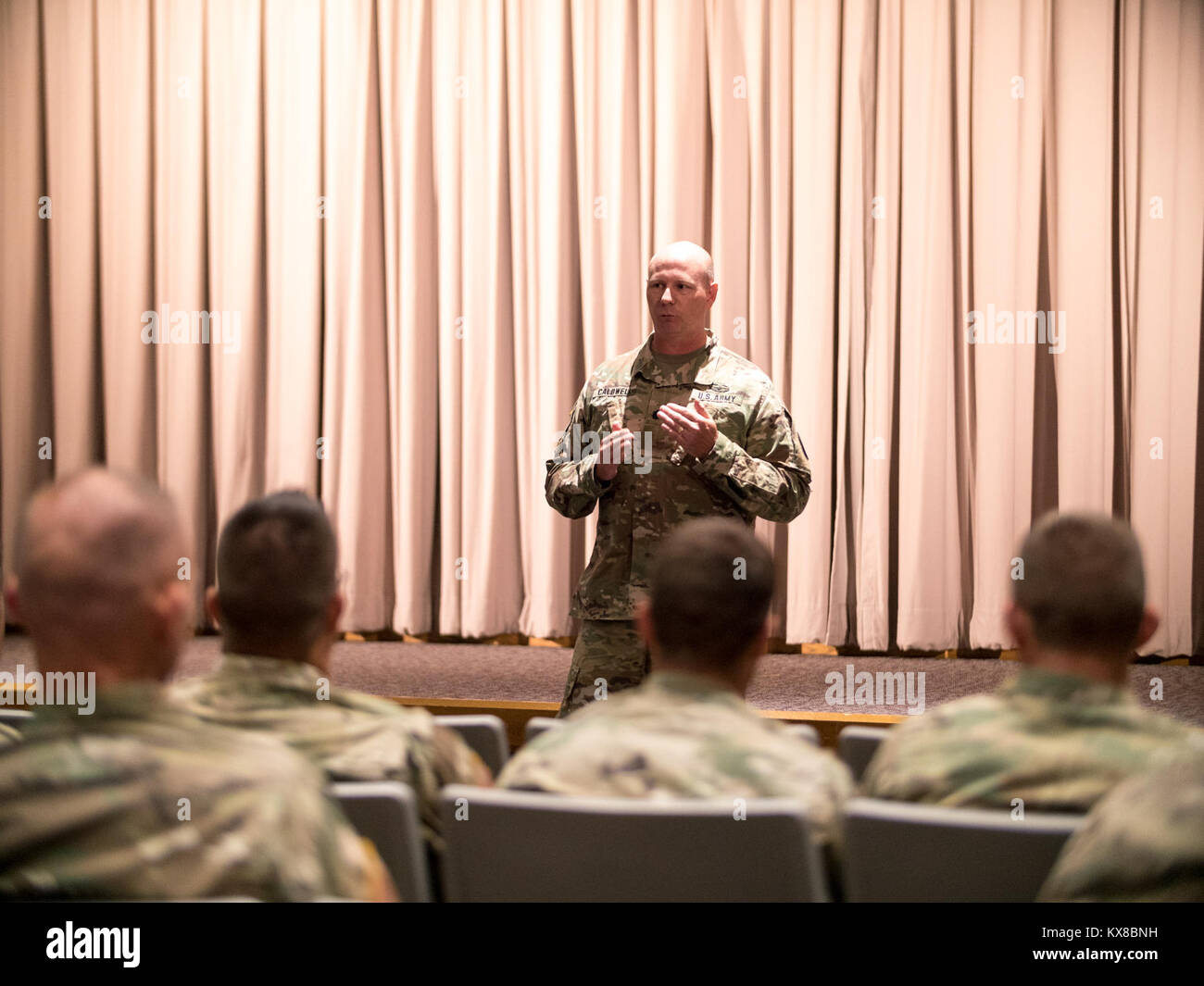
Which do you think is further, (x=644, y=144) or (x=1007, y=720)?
(x=644, y=144)

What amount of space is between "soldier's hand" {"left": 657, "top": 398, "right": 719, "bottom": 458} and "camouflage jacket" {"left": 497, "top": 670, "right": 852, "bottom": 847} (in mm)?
1361

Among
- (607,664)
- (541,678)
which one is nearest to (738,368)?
(607,664)

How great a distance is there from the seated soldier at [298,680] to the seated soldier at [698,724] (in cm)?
19

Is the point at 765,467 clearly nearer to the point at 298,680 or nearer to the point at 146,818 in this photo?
the point at 298,680

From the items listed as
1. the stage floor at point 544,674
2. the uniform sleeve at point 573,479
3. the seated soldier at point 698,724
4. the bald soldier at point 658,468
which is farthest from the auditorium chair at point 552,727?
the stage floor at point 544,674

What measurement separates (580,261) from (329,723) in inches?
166

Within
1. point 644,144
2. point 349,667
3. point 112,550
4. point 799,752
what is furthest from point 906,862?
point 644,144

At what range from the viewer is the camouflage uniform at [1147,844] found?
1.18 m

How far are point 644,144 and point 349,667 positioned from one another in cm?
264

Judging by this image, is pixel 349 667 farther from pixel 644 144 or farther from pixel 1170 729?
pixel 1170 729

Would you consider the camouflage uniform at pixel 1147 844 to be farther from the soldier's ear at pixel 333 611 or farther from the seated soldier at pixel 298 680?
the soldier's ear at pixel 333 611

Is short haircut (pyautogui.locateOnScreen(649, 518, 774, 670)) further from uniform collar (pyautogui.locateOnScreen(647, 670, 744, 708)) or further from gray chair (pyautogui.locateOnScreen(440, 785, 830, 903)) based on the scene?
gray chair (pyautogui.locateOnScreen(440, 785, 830, 903))

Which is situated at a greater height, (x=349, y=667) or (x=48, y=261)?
(x=48, y=261)

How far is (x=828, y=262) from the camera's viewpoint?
531 cm
